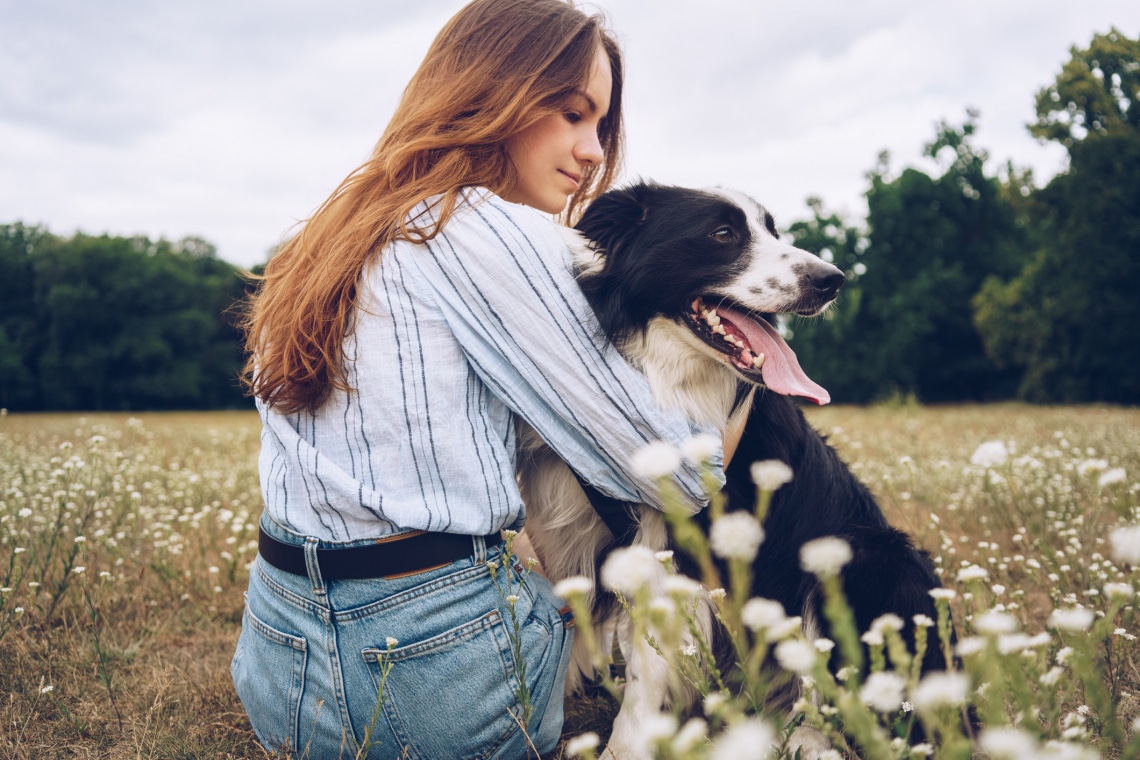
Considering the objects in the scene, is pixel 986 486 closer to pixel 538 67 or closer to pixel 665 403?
pixel 665 403

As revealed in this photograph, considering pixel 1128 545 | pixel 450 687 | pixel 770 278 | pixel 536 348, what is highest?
pixel 770 278

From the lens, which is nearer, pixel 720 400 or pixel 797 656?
pixel 797 656

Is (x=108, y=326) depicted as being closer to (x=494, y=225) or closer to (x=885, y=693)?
(x=494, y=225)

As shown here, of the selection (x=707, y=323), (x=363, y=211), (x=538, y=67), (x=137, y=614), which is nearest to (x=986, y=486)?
(x=707, y=323)

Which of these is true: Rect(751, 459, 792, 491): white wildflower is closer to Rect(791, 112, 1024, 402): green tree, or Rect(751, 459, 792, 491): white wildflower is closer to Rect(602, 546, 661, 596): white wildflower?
Rect(602, 546, 661, 596): white wildflower

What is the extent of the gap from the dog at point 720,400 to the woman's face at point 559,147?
0.18 metres

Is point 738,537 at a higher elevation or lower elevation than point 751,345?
lower

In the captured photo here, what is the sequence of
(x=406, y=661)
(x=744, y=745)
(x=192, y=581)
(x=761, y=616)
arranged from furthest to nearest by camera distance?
(x=192, y=581) → (x=406, y=661) → (x=761, y=616) → (x=744, y=745)

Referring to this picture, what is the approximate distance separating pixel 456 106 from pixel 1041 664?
192 centimetres

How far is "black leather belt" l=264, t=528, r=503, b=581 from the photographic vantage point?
70.1 inches

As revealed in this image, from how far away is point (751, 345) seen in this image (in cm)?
238

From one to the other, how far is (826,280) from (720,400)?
1.61 ft

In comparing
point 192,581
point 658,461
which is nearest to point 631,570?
point 658,461

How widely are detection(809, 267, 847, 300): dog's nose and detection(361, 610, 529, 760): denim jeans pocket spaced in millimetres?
1379
